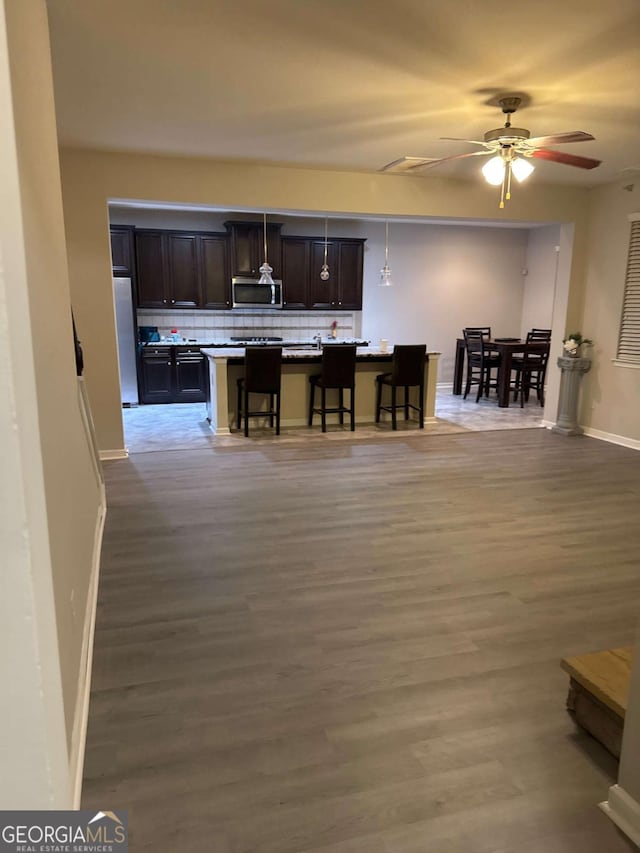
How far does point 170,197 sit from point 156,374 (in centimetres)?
341

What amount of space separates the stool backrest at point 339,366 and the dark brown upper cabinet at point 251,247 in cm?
A: 283

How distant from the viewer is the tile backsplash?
8422mm

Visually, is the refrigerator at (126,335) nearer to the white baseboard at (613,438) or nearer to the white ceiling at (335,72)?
the white ceiling at (335,72)

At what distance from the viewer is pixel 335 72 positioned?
3148 mm

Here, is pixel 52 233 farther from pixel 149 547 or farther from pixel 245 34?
pixel 149 547

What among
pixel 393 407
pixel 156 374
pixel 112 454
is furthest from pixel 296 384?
pixel 156 374

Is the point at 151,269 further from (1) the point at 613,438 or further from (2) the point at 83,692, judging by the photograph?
(2) the point at 83,692

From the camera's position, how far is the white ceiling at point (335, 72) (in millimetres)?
2535

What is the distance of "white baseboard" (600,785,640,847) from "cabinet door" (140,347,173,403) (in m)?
7.39

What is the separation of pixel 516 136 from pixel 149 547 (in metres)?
3.49

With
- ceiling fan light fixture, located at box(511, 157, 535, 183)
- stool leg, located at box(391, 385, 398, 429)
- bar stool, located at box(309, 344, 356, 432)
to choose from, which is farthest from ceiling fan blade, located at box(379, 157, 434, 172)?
stool leg, located at box(391, 385, 398, 429)

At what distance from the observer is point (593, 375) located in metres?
6.35

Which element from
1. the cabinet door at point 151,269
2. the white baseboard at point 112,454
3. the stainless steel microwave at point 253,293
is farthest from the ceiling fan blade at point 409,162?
the cabinet door at point 151,269

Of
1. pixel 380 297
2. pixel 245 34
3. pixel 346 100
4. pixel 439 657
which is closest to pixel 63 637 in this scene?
pixel 439 657
